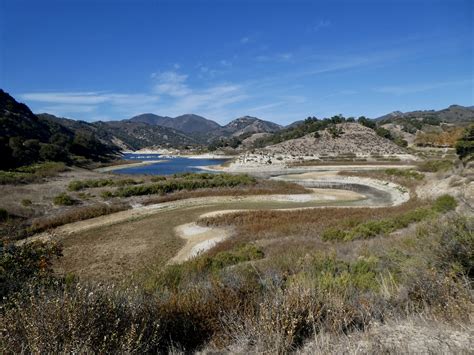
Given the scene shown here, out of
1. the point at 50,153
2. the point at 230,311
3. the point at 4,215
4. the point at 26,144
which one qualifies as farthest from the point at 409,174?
the point at 26,144

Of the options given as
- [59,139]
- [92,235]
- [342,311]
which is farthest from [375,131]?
[342,311]

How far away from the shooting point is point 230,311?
4445 millimetres

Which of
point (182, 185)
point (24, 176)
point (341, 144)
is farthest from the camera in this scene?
point (341, 144)

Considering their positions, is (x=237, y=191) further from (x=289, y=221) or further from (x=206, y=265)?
(x=206, y=265)

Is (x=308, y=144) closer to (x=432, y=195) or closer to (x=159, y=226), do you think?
(x=432, y=195)

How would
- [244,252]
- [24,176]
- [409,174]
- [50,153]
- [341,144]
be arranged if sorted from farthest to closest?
[341,144] < [50,153] < [409,174] < [24,176] < [244,252]

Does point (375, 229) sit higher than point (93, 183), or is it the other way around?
point (93, 183)

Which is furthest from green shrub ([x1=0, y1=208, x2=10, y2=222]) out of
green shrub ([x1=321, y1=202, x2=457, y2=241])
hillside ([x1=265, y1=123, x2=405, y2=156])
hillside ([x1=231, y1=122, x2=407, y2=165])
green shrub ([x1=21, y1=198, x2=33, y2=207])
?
hillside ([x1=265, y1=123, x2=405, y2=156])

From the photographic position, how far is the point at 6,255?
5.30 meters

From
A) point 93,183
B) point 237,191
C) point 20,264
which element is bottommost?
point 237,191

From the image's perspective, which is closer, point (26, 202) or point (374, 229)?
point (374, 229)

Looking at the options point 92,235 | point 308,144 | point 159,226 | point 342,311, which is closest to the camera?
point 342,311

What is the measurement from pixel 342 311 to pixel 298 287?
0.61 metres

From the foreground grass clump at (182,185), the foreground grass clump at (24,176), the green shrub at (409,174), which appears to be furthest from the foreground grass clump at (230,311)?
the green shrub at (409,174)
